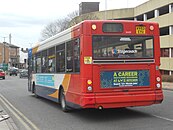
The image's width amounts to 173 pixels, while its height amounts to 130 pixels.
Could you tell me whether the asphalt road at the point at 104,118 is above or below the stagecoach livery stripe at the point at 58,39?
below

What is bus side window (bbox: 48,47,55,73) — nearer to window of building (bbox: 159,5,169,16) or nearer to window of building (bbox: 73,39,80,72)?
window of building (bbox: 73,39,80,72)

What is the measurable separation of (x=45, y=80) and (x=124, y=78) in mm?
5900

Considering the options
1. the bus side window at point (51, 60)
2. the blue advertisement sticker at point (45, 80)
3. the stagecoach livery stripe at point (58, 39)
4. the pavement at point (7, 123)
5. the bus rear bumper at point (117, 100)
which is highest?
the stagecoach livery stripe at point (58, 39)

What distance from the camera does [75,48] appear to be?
11.3m

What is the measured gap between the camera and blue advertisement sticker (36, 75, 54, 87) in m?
14.6

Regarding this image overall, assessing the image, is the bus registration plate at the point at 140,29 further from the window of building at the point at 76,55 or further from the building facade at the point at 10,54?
the building facade at the point at 10,54

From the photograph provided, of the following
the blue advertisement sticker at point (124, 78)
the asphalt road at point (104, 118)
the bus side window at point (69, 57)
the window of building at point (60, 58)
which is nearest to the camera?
the asphalt road at point (104, 118)

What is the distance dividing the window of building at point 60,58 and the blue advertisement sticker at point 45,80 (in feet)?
3.66

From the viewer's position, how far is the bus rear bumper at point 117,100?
10.3 meters

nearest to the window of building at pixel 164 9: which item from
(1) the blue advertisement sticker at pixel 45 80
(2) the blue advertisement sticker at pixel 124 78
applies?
(1) the blue advertisement sticker at pixel 45 80

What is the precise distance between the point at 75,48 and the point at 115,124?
2764mm

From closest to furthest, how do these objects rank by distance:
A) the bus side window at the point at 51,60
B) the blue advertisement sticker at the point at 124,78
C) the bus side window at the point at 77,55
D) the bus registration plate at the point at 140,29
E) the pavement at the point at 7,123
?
1. the pavement at the point at 7,123
2. the blue advertisement sticker at the point at 124,78
3. the bus side window at the point at 77,55
4. the bus registration plate at the point at 140,29
5. the bus side window at the point at 51,60

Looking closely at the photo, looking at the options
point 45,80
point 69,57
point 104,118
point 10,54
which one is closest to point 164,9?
point 45,80

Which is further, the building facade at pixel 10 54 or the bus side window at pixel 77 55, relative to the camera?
the building facade at pixel 10 54
